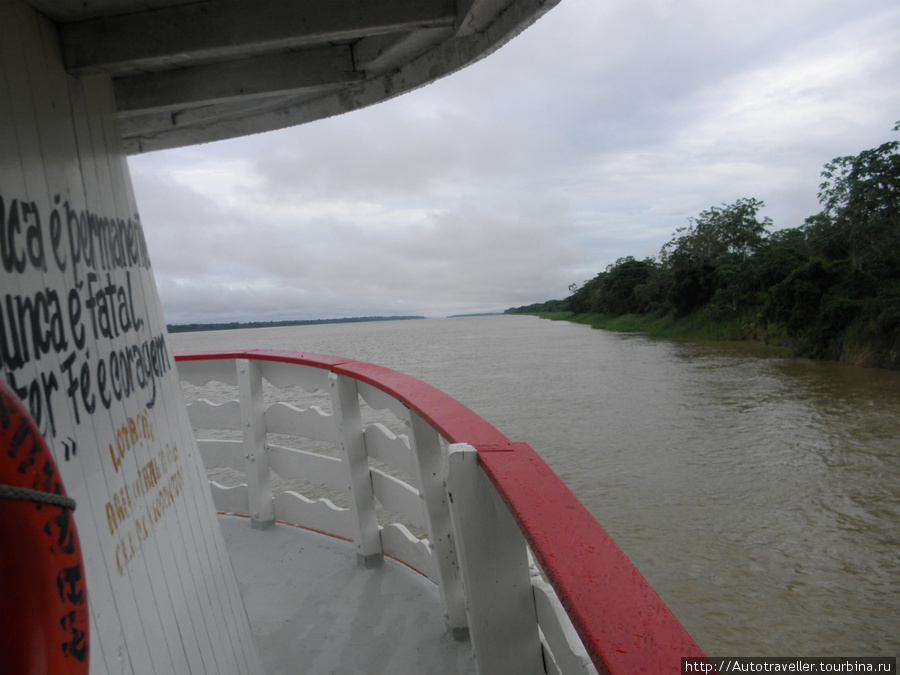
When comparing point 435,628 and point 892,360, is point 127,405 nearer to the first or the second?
point 435,628

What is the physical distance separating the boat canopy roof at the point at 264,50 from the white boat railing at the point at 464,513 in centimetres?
108

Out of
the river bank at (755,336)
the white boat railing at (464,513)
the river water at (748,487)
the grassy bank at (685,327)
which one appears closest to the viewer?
the white boat railing at (464,513)

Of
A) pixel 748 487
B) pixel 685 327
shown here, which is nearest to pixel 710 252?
pixel 685 327

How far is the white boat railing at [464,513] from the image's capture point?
73cm

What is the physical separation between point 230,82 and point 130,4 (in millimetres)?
509

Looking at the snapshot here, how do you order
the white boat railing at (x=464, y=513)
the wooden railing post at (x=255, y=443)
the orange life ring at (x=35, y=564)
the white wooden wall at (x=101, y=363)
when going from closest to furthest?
the orange life ring at (x=35, y=564), the white boat railing at (x=464, y=513), the white wooden wall at (x=101, y=363), the wooden railing post at (x=255, y=443)

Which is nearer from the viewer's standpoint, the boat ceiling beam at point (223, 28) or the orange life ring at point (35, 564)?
the orange life ring at point (35, 564)

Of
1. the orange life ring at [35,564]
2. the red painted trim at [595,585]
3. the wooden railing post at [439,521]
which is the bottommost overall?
the wooden railing post at [439,521]

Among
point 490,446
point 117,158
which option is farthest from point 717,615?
point 117,158

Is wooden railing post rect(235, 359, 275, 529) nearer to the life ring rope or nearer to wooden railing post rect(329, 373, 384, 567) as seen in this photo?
wooden railing post rect(329, 373, 384, 567)

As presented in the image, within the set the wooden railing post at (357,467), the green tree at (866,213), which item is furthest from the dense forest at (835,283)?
the wooden railing post at (357,467)

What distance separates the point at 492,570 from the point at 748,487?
24.1 feet

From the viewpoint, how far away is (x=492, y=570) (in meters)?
1.26

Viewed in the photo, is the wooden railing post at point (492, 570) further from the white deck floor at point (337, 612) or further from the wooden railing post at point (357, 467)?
the wooden railing post at point (357, 467)
